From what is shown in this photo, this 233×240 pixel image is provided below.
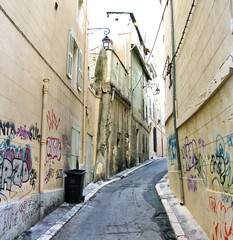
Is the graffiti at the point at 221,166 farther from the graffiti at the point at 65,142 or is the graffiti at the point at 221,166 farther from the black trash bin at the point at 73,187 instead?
the graffiti at the point at 65,142

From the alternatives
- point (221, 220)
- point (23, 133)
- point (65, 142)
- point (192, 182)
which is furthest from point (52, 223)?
point (221, 220)

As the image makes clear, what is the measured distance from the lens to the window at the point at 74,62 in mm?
10516

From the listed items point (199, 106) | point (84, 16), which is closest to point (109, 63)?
point (84, 16)

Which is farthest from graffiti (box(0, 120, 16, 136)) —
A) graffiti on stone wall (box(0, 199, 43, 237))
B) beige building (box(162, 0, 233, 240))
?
beige building (box(162, 0, 233, 240))

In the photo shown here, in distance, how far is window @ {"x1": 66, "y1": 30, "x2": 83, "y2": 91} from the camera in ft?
34.5

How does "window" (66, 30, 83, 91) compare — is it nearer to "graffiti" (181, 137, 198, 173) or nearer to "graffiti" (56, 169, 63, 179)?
"graffiti" (56, 169, 63, 179)

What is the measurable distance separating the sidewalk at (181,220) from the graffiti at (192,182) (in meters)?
0.68

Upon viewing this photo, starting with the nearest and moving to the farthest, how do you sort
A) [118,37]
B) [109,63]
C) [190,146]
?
1. [190,146]
2. [109,63]
3. [118,37]

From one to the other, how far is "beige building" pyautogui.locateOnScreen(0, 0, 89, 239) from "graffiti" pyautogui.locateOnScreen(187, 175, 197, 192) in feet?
11.8

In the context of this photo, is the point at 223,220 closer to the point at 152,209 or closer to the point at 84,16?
the point at 152,209

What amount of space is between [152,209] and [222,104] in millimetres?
4943

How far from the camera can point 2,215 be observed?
5184 millimetres

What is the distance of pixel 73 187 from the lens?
9375 mm

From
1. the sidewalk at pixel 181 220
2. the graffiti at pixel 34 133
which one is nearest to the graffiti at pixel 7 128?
the graffiti at pixel 34 133
